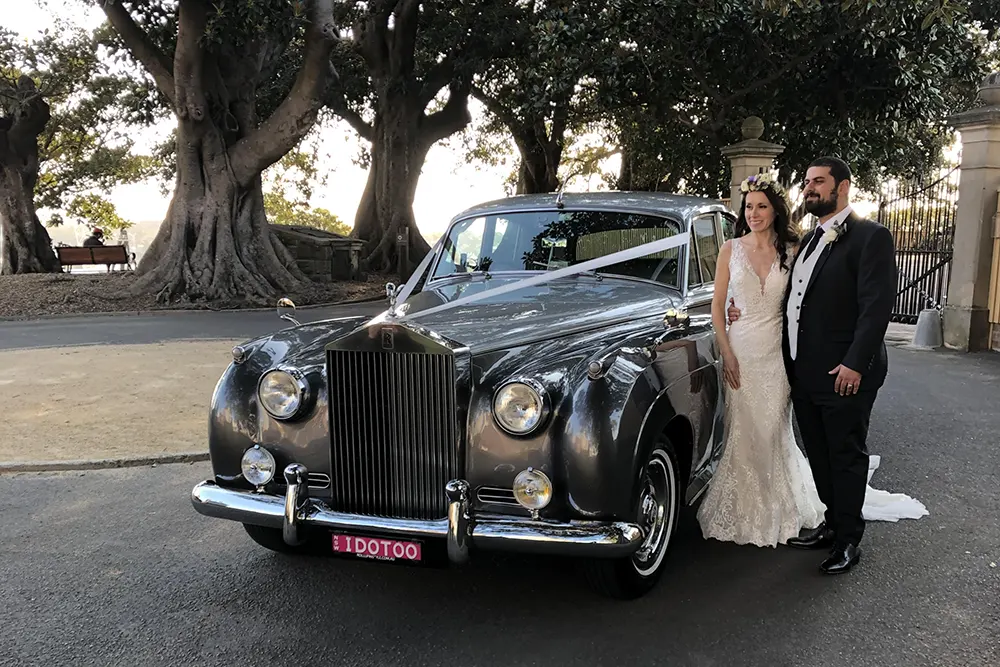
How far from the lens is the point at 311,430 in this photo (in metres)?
3.34

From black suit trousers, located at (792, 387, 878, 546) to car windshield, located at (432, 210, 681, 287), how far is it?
1.13 m

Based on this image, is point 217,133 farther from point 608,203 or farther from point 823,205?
point 823,205

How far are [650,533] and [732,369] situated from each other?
102cm

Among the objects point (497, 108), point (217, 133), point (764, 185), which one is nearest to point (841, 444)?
point (764, 185)

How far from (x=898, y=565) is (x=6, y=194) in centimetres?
2369

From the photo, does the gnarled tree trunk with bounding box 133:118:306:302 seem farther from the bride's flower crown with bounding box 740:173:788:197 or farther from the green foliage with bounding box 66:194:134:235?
the green foliage with bounding box 66:194:134:235

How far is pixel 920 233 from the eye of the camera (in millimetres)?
13055

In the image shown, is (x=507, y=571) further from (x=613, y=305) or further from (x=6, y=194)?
(x=6, y=194)

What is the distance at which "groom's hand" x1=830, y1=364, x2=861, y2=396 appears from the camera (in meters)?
3.46

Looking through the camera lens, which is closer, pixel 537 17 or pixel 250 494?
pixel 250 494

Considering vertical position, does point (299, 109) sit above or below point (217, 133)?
above

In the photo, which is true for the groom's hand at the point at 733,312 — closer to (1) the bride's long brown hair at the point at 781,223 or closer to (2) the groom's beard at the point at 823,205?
(1) the bride's long brown hair at the point at 781,223

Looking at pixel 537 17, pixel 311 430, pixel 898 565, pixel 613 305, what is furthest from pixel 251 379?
pixel 537 17

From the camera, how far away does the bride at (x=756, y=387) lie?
3.87 metres
